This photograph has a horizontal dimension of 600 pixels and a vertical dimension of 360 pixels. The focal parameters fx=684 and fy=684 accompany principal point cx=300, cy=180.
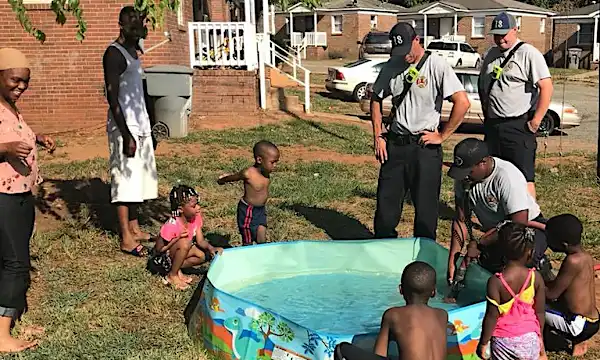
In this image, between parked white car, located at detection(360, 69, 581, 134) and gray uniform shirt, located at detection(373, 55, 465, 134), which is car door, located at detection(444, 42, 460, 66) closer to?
parked white car, located at detection(360, 69, 581, 134)

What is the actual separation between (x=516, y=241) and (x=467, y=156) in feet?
2.97

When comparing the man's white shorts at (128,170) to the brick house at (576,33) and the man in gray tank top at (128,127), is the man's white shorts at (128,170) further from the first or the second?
the brick house at (576,33)

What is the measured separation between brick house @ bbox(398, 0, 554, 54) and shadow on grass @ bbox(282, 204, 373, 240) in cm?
3714

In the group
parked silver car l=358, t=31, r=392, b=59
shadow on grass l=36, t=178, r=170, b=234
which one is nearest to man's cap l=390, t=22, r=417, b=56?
shadow on grass l=36, t=178, r=170, b=234

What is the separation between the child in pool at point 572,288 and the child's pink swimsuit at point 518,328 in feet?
2.13

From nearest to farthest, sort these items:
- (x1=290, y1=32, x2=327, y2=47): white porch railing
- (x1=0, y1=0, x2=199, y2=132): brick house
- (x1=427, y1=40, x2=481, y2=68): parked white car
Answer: (x1=0, y1=0, x2=199, y2=132): brick house
(x1=427, y1=40, x2=481, y2=68): parked white car
(x1=290, y1=32, x2=327, y2=47): white porch railing

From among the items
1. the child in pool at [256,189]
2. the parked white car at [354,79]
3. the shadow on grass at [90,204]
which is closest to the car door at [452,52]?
the parked white car at [354,79]

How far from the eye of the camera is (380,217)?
18.8ft

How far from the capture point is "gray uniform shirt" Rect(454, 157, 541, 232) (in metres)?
4.32

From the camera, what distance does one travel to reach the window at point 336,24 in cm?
4334

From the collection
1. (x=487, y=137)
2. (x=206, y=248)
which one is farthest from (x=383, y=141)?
(x=206, y=248)

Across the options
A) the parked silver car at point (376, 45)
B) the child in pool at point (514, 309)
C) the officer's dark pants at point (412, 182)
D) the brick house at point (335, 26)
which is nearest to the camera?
the child in pool at point (514, 309)

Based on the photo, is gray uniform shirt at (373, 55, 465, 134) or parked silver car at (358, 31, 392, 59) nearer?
gray uniform shirt at (373, 55, 465, 134)

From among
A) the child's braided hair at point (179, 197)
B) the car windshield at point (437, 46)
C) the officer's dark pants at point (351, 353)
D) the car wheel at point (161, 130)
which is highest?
the car windshield at point (437, 46)
